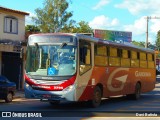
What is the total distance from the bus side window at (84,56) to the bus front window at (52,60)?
37 cm

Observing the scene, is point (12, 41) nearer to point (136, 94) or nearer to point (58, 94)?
point (136, 94)

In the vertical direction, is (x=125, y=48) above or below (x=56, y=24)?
below

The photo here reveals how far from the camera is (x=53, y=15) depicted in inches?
1583

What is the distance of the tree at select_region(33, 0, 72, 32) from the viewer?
4009cm

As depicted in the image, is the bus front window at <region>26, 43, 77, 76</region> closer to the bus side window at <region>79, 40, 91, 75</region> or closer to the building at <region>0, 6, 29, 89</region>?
the bus side window at <region>79, 40, 91, 75</region>

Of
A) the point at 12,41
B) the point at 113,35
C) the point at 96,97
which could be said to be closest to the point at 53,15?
the point at 12,41

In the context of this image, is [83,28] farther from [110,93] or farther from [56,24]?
[110,93]

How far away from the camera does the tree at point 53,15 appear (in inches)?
1578

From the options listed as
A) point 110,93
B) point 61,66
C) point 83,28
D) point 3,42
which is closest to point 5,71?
point 3,42

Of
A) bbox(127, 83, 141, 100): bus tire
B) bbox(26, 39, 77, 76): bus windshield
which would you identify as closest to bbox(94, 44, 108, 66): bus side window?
bbox(26, 39, 77, 76): bus windshield

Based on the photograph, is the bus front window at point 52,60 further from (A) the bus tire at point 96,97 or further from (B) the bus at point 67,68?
(A) the bus tire at point 96,97

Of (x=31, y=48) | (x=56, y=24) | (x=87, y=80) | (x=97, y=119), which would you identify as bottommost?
(x=97, y=119)

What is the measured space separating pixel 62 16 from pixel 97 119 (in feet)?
88.8

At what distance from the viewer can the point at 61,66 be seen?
653 inches
